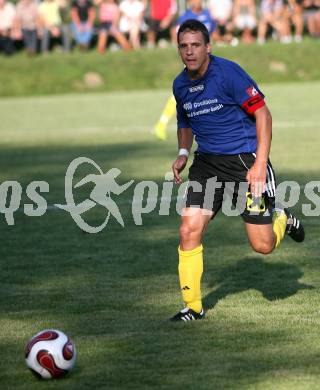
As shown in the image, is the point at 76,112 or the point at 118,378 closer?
the point at 118,378

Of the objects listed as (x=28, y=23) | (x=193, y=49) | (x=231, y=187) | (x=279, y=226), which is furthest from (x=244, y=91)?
(x=28, y=23)

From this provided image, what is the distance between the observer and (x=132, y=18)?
33.3m

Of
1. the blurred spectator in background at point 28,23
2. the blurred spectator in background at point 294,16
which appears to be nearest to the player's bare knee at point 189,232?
the blurred spectator in background at point 28,23

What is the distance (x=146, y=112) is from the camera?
82.9 feet

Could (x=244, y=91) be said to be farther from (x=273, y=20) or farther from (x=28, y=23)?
(x=273, y=20)

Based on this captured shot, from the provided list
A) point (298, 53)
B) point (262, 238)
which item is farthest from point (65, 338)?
point (298, 53)

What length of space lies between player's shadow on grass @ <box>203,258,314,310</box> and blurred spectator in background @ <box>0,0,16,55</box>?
962 inches

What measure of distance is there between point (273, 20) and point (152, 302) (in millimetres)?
28323

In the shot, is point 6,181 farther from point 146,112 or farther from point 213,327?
point 146,112

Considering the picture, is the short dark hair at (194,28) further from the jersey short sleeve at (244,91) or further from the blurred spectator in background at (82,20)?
the blurred spectator in background at (82,20)

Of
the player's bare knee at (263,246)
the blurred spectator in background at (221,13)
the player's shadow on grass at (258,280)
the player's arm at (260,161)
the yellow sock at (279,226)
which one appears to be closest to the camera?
the player's arm at (260,161)

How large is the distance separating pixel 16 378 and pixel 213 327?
4.92 ft

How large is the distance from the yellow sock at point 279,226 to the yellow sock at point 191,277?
0.74 metres

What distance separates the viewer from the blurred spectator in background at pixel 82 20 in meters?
32.7
